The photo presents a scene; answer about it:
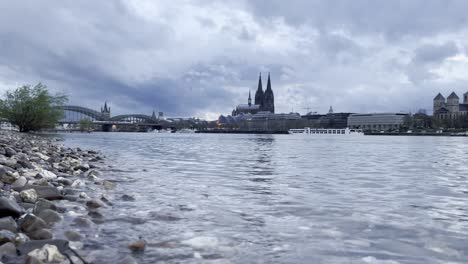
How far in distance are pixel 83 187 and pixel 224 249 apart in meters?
6.48

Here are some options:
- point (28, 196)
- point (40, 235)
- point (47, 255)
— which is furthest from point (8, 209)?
point (47, 255)

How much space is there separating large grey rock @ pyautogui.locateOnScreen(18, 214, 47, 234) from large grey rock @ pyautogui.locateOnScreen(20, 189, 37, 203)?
180 cm

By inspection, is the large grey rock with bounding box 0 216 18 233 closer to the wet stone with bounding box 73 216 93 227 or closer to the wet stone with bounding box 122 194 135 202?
the wet stone with bounding box 73 216 93 227

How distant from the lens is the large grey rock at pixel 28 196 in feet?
26.4

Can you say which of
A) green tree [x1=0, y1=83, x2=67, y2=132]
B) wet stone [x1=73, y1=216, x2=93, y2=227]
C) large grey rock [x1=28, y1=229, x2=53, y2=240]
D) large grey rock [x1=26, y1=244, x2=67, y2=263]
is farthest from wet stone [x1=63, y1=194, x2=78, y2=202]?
green tree [x1=0, y1=83, x2=67, y2=132]

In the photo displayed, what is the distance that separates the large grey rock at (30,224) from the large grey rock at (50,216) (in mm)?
548

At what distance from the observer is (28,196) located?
8141 mm

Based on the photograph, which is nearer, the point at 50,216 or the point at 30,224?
the point at 30,224

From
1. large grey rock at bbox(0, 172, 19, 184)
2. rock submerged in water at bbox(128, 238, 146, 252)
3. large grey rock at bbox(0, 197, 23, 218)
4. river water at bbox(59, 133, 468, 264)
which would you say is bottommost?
river water at bbox(59, 133, 468, 264)

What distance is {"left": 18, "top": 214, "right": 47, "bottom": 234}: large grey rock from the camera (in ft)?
19.9

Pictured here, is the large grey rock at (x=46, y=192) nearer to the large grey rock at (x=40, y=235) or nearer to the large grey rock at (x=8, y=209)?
the large grey rock at (x=8, y=209)

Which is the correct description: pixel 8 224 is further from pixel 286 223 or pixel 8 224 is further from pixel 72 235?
pixel 286 223

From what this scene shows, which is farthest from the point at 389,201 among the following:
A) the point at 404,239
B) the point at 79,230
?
the point at 79,230

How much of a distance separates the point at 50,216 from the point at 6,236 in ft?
5.32
